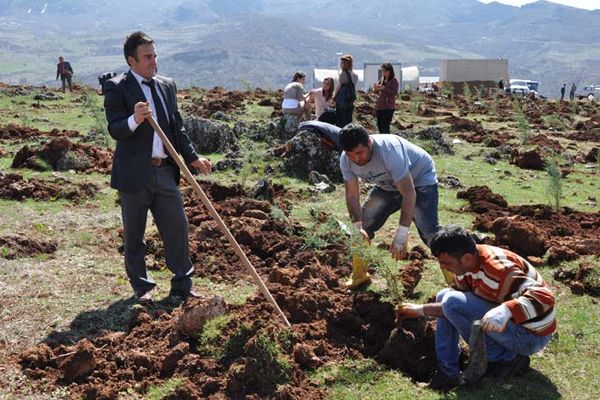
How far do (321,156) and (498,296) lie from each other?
7521mm

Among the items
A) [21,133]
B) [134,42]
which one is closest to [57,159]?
[21,133]

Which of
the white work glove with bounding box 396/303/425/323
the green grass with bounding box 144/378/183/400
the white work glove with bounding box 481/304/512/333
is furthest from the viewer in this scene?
the white work glove with bounding box 396/303/425/323

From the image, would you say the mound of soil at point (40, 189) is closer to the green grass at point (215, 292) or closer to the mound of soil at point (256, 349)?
the green grass at point (215, 292)

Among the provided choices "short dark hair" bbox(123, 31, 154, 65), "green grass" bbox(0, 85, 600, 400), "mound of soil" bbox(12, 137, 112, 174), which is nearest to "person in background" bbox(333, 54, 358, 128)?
"green grass" bbox(0, 85, 600, 400)

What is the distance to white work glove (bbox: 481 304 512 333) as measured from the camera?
4414mm

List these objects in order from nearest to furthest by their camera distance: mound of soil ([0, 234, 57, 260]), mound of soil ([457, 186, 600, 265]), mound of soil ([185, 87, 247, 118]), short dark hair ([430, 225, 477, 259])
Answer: short dark hair ([430, 225, 477, 259]) < mound of soil ([0, 234, 57, 260]) < mound of soil ([457, 186, 600, 265]) < mound of soil ([185, 87, 247, 118])

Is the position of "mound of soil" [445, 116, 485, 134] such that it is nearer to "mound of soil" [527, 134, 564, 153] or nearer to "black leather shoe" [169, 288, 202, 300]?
"mound of soil" [527, 134, 564, 153]

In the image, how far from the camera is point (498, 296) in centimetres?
468

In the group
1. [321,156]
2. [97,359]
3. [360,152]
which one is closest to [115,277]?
[97,359]

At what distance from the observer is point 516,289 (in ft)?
15.1

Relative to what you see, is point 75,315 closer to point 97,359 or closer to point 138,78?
point 97,359

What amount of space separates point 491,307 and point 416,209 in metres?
1.72

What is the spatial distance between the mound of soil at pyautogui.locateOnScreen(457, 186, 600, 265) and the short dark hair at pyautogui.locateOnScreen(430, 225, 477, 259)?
11.1 ft

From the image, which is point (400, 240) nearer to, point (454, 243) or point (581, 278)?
point (454, 243)
